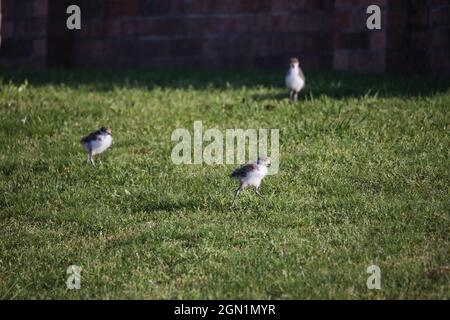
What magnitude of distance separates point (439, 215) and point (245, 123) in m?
4.57

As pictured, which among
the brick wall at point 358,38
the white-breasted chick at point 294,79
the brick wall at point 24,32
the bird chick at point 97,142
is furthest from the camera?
the brick wall at point 24,32

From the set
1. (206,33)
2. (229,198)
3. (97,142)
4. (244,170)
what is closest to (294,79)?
(97,142)

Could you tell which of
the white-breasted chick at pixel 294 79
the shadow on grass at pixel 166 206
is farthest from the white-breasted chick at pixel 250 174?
the white-breasted chick at pixel 294 79

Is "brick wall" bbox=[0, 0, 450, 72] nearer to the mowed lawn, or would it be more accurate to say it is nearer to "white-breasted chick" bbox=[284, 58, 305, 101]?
the mowed lawn

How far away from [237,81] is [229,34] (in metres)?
2.51

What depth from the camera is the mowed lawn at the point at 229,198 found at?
727 cm

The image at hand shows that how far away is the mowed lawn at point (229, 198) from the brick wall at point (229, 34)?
1.16 m

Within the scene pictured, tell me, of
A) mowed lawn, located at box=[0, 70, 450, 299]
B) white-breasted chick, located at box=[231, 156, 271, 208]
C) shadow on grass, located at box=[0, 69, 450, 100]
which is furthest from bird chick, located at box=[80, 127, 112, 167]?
shadow on grass, located at box=[0, 69, 450, 100]

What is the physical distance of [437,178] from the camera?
9398 millimetres

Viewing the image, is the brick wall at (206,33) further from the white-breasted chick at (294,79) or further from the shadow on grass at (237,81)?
the white-breasted chick at (294,79)

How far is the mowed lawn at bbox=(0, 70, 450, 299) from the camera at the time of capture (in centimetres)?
727

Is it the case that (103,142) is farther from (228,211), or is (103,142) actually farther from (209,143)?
(228,211)

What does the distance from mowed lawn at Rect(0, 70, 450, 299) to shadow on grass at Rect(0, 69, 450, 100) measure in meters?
0.08

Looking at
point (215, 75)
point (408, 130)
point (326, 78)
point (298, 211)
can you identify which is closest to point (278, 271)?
point (298, 211)
